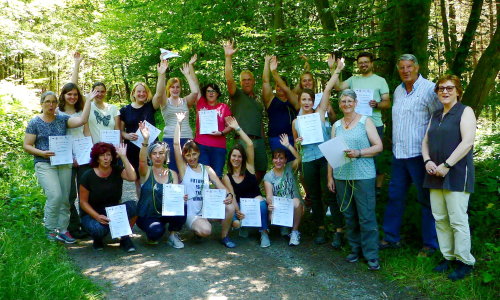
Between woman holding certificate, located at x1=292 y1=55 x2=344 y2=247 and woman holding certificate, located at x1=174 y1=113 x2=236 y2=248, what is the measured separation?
116 centimetres

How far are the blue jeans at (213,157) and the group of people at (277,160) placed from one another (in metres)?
0.02

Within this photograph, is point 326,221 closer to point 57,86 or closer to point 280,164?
point 280,164

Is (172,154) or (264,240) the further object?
(172,154)

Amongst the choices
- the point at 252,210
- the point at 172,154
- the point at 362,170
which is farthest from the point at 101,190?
the point at 362,170

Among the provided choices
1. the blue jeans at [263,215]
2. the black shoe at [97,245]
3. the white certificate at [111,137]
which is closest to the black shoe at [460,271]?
the blue jeans at [263,215]

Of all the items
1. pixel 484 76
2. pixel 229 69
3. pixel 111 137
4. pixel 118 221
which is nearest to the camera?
pixel 118 221

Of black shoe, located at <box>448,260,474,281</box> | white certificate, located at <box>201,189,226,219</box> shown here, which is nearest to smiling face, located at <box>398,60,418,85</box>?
black shoe, located at <box>448,260,474,281</box>

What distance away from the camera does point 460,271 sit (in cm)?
436

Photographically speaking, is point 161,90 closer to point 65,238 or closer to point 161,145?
point 161,145

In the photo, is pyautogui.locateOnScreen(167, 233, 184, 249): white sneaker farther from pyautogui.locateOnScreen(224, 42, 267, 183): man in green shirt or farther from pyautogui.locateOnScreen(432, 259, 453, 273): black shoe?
pyautogui.locateOnScreen(432, 259, 453, 273): black shoe

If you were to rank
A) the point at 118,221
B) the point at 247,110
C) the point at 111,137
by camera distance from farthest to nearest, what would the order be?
the point at 247,110
the point at 111,137
the point at 118,221

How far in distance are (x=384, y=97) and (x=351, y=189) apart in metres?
1.54

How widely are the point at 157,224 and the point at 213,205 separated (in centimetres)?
79

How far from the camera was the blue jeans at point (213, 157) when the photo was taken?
6215mm
